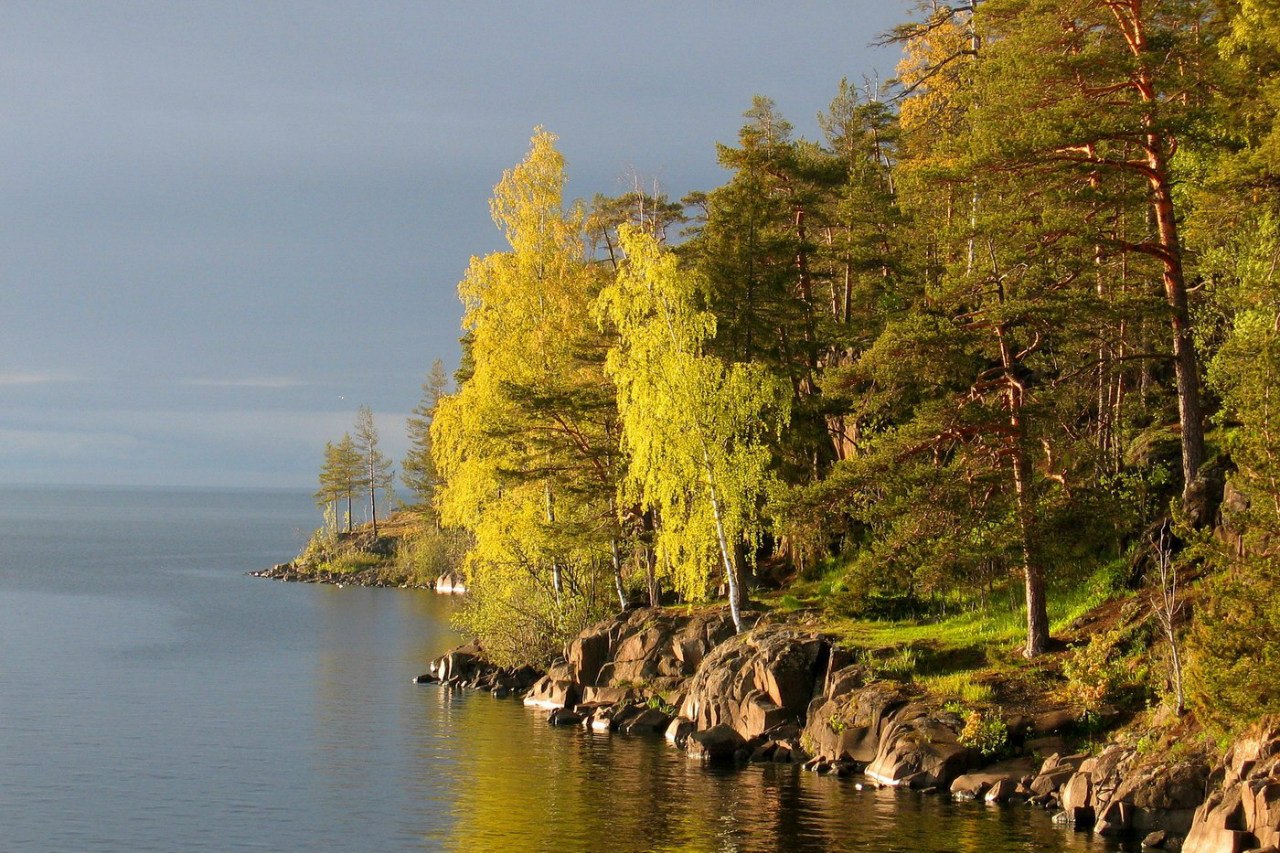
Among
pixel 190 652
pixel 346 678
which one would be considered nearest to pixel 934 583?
pixel 346 678

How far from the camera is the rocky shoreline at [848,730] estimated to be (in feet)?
78.1

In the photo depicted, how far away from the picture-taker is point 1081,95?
29469mm

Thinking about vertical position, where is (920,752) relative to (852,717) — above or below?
below

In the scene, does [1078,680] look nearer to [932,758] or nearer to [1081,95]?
[932,758]

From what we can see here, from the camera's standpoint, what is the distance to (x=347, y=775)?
3331cm

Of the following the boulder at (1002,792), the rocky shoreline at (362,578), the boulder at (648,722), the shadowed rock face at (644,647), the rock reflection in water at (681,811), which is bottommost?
the rock reflection in water at (681,811)

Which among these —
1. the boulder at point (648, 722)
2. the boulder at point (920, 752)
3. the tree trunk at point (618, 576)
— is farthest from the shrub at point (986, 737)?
the tree trunk at point (618, 576)

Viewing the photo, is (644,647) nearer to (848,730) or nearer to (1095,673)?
(848,730)

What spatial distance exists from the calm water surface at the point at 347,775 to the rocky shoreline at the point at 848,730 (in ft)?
3.47

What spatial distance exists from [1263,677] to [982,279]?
466 inches

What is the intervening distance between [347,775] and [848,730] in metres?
14.1

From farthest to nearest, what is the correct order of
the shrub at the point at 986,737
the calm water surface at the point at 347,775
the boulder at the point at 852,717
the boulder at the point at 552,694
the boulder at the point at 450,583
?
the boulder at the point at 450,583, the boulder at the point at 552,694, the boulder at the point at 852,717, the shrub at the point at 986,737, the calm water surface at the point at 347,775

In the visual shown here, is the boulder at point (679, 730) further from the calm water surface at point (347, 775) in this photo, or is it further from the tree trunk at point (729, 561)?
the tree trunk at point (729, 561)

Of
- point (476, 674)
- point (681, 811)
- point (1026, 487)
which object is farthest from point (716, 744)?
point (476, 674)
